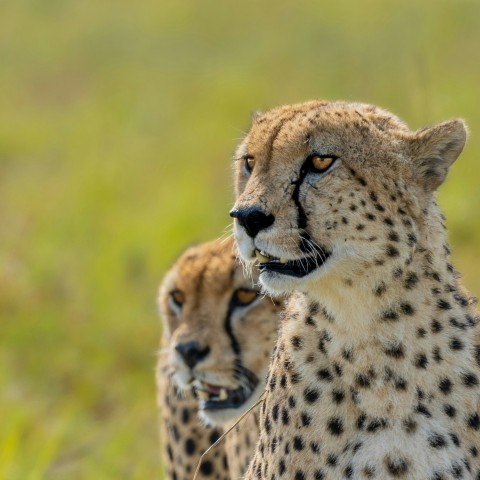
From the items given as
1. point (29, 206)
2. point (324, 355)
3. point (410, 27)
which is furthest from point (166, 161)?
point (324, 355)

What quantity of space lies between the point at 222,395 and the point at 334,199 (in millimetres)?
1308

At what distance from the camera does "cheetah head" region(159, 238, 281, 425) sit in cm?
416

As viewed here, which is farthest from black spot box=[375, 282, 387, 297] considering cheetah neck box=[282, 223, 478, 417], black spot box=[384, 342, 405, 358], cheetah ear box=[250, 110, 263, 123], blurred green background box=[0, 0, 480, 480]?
blurred green background box=[0, 0, 480, 480]

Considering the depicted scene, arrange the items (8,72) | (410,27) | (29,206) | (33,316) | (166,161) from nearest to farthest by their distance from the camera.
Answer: (33,316)
(29,206)
(166,161)
(410,27)
(8,72)

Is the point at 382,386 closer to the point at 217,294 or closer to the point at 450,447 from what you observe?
the point at 450,447

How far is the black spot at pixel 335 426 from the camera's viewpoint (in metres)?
3.03

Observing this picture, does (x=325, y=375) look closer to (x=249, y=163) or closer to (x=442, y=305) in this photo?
(x=442, y=305)

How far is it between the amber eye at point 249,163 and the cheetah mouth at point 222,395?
3.61 feet

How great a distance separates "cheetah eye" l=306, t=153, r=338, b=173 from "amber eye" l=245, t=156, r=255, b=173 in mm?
159

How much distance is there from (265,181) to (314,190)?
10 cm

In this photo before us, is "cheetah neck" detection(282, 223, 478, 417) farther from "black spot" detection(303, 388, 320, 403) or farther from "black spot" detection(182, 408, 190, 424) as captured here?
"black spot" detection(182, 408, 190, 424)

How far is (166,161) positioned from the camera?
35.0ft

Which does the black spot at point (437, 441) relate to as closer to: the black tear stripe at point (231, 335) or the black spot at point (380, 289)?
the black spot at point (380, 289)

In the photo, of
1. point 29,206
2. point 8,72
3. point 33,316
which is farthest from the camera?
point 8,72
